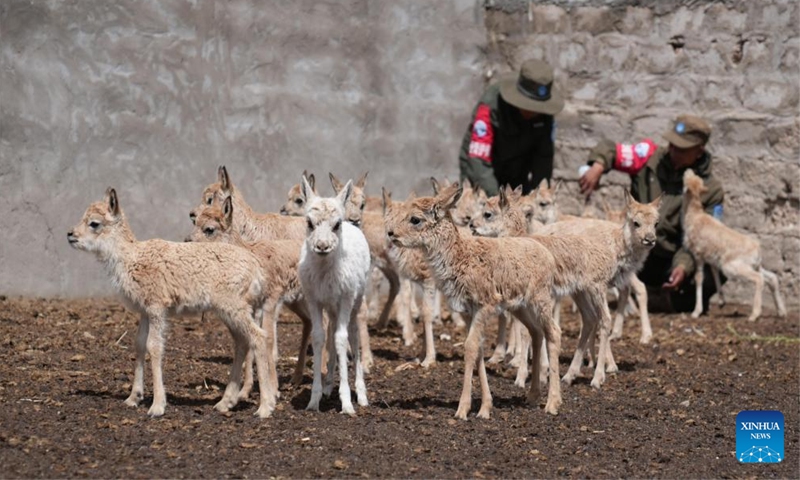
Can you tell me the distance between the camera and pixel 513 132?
12.8 m

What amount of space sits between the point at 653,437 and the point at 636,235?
2.82 metres

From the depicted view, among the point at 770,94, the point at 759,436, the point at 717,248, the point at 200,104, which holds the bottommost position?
the point at 759,436

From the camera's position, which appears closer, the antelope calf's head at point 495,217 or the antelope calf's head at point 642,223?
the antelope calf's head at point 642,223

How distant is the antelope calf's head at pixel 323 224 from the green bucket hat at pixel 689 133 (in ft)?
19.0

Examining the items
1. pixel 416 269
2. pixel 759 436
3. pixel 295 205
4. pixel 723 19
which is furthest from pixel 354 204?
pixel 723 19

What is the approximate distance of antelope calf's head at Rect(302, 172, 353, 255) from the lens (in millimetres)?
8047

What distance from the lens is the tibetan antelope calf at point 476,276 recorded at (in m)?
8.52

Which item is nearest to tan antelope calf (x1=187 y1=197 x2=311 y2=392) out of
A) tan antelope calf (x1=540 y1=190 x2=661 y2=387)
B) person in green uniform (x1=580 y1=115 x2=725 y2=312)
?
tan antelope calf (x1=540 y1=190 x2=661 y2=387)

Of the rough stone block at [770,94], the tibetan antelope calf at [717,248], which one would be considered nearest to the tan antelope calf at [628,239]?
the tibetan antelope calf at [717,248]

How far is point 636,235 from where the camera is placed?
1070 centimetres

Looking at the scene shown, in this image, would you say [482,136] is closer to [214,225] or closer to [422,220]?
[214,225]

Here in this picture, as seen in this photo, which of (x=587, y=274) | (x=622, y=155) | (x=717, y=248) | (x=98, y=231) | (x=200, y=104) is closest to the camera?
(x=98, y=231)

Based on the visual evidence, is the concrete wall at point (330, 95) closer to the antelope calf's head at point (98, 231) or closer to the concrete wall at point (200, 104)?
the concrete wall at point (200, 104)

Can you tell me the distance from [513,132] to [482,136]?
34 centimetres
